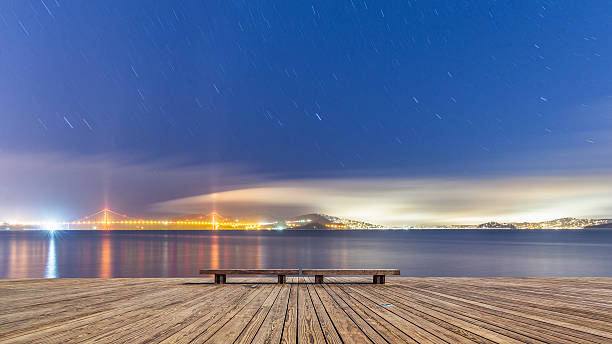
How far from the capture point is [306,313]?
6379 millimetres

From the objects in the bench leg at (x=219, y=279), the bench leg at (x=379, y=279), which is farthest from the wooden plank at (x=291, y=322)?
the bench leg at (x=379, y=279)

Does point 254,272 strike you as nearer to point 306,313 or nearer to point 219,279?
point 219,279

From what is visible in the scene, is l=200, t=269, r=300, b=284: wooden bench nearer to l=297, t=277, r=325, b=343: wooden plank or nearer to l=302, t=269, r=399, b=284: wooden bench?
l=302, t=269, r=399, b=284: wooden bench

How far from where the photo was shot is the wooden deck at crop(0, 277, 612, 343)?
5.00 meters

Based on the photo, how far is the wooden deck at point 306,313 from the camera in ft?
16.4

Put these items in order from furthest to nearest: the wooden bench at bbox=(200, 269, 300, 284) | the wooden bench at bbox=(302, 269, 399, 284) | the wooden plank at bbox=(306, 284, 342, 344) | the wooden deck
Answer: the wooden bench at bbox=(200, 269, 300, 284) → the wooden bench at bbox=(302, 269, 399, 284) → the wooden deck → the wooden plank at bbox=(306, 284, 342, 344)

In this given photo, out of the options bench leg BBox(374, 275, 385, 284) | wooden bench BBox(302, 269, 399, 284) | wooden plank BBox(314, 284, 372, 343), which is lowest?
bench leg BBox(374, 275, 385, 284)

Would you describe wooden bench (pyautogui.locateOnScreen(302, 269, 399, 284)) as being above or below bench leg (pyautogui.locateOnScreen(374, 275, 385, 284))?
above

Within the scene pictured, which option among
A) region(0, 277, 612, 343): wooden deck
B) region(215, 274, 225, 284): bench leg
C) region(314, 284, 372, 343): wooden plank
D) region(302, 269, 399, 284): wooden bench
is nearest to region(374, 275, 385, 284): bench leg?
region(302, 269, 399, 284): wooden bench

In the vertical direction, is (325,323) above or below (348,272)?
below

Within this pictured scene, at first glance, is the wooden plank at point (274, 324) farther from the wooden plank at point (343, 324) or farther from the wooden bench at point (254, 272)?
the wooden bench at point (254, 272)

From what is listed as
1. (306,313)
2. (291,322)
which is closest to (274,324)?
(291,322)

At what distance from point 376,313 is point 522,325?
1972 mm

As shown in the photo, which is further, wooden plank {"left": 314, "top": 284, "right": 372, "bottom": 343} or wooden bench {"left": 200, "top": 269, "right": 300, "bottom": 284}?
wooden bench {"left": 200, "top": 269, "right": 300, "bottom": 284}
